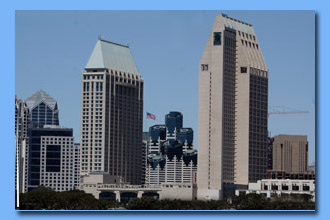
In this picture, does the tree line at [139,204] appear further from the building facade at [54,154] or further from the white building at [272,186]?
the building facade at [54,154]

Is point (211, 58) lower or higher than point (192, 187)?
higher

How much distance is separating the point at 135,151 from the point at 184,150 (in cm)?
3513

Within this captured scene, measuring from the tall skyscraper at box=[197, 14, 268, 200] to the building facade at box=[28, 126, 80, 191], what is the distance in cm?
2615

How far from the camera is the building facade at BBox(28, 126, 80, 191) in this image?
261 ft

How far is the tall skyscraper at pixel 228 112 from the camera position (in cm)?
5269

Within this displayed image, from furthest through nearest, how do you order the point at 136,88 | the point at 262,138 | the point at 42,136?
the point at 42,136
the point at 136,88
the point at 262,138

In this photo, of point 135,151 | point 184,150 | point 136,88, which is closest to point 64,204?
point 136,88

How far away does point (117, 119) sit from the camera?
199ft

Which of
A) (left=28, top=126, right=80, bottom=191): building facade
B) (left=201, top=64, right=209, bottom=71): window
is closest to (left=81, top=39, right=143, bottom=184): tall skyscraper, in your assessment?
(left=201, top=64, right=209, bottom=71): window

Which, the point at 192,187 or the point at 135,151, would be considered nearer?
the point at 192,187

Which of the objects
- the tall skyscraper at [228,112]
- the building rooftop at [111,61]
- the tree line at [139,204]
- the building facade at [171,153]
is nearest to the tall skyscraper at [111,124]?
the building rooftop at [111,61]

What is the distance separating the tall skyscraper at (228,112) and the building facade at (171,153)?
106 ft

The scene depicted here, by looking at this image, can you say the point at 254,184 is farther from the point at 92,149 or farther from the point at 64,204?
the point at 64,204

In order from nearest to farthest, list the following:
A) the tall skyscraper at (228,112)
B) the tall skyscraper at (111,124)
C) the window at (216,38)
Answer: the window at (216,38) < the tall skyscraper at (228,112) < the tall skyscraper at (111,124)
